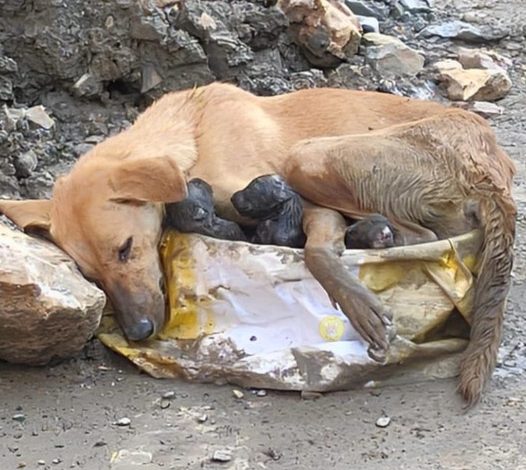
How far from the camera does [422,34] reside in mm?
9633

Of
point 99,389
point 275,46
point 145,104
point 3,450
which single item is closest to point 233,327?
point 99,389

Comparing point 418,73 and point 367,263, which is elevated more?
point 367,263

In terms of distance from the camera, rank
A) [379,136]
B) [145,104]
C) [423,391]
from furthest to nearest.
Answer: [145,104], [379,136], [423,391]

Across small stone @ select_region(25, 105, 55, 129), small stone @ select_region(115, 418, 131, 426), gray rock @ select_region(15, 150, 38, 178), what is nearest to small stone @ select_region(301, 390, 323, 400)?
small stone @ select_region(115, 418, 131, 426)

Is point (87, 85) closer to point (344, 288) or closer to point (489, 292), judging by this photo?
point (344, 288)

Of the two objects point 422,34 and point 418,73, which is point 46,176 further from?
point 422,34

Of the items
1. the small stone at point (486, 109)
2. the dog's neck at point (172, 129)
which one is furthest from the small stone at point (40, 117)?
the small stone at point (486, 109)

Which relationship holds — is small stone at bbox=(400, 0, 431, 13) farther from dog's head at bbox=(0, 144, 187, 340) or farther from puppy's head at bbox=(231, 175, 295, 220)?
dog's head at bbox=(0, 144, 187, 340)

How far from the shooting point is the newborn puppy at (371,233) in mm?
4805

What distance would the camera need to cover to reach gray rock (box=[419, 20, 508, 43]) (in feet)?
31.4

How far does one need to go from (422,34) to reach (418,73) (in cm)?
106

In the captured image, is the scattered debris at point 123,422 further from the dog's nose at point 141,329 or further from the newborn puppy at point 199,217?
the newborn puppy at point 199,217

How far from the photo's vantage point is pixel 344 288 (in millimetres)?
4617

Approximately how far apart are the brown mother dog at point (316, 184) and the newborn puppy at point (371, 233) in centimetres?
6
